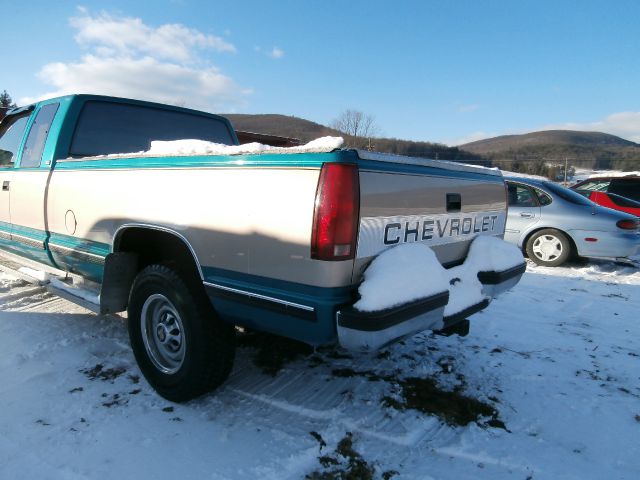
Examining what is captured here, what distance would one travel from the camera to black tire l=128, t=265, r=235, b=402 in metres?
2.42

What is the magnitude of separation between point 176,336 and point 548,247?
6.20 m

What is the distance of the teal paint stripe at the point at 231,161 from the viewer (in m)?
1.93

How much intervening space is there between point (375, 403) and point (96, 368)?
1.94 metres

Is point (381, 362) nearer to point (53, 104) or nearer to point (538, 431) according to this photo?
point (538, 431)

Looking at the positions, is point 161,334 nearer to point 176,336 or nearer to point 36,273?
point 176,336

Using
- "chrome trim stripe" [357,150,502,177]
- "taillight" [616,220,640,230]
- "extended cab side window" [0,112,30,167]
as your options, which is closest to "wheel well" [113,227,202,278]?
"chrome trim stripe" [357,150,502,177]

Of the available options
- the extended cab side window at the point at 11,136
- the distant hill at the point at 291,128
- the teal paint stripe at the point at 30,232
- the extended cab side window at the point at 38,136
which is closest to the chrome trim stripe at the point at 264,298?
the teal paint stripe at the point at 30,232

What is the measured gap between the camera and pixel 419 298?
2137 millimetres

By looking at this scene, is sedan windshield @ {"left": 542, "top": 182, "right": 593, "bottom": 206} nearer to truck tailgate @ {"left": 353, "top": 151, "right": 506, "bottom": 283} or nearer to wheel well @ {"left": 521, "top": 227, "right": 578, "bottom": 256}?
wheel well @ {"left": 521, "top": 227, "right": 578, "bottom": 256}

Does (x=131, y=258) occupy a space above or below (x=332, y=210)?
below

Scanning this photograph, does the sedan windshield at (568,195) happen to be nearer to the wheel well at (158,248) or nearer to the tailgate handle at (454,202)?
the tailgate handle at (454,202)

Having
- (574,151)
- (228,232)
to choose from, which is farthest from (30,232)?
(574,151)

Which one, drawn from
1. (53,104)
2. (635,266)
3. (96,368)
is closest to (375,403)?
(96,368)

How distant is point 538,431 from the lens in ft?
7.97
